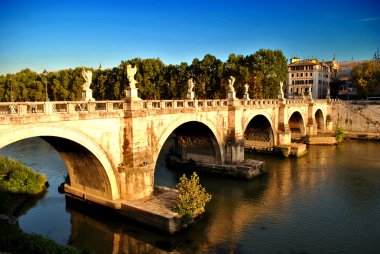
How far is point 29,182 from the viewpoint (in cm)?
2627

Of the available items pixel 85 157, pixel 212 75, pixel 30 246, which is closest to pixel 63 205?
pixel 85 157

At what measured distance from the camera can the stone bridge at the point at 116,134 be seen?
16.9 meters

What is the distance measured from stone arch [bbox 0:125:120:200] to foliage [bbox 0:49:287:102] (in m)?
42.8

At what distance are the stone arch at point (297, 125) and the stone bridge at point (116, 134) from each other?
2540 cm

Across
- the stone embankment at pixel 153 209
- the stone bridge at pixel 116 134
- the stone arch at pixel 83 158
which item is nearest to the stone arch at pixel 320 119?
the stone bridge at pixel 116 134

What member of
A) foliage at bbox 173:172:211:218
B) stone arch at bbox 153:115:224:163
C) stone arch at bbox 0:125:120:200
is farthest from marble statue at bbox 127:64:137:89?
foliage at bbox 173:172:211:218

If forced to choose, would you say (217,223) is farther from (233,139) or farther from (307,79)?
(307,79)

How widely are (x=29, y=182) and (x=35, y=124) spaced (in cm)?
1202

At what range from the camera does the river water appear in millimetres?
18953

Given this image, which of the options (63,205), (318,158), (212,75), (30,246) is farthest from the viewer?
(212,75)

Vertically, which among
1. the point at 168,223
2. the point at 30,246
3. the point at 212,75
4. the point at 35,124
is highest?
the point at 212,75

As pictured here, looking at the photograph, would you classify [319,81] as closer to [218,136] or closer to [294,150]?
[294,150]

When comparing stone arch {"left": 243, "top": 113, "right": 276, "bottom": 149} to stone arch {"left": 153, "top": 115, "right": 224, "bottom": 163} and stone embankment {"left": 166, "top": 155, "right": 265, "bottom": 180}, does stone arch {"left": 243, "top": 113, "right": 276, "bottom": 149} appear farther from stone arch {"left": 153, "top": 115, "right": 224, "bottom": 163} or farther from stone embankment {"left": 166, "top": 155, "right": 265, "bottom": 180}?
stone arch {"left": 153, "top": 115, "right": 224, "bottom": 163}

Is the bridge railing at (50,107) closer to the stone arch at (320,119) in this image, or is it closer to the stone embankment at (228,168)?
the stone embankment at (228,168)
